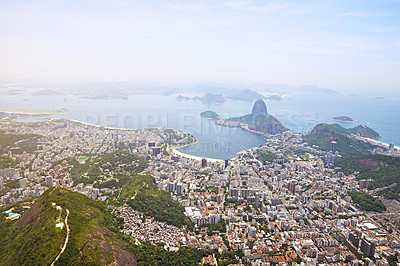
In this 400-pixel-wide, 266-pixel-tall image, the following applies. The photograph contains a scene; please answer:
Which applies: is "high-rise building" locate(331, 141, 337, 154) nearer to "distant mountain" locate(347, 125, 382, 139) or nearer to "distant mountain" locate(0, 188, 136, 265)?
"distant mountain" locate(347, 125, 382, 139)

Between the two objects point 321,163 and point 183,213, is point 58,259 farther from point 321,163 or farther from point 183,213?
point 321,163

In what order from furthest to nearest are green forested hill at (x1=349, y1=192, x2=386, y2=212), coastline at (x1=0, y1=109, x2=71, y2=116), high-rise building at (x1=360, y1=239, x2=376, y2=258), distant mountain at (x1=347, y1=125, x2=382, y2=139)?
1. coastline at (x1=0, y1=109, x2=71, y2=116)
2. distant mountain at (x1=347, y1=125, x2=382, y2=139)
3. green forested hill at (x1=349, y1=192, x2=386, y2=212)
4. high-rise building at (x1=360, y1=239, x2=376, y2=258)

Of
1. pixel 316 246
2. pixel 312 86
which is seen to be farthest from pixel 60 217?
pixel 312 86

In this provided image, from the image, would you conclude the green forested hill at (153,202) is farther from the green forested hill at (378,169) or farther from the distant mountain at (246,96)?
the distant mountain at (246,96)

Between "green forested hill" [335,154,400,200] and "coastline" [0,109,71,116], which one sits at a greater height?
"coastline" [0,109,71,116]

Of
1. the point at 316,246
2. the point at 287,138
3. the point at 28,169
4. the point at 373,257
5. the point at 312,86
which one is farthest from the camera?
the point at 312,86

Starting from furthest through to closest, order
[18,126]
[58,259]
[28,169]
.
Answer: [18,126]
[28,169]
[58,259]

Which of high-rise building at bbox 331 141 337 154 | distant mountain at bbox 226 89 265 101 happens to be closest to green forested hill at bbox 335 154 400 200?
high-rise building at bbox 331 141 337 154
